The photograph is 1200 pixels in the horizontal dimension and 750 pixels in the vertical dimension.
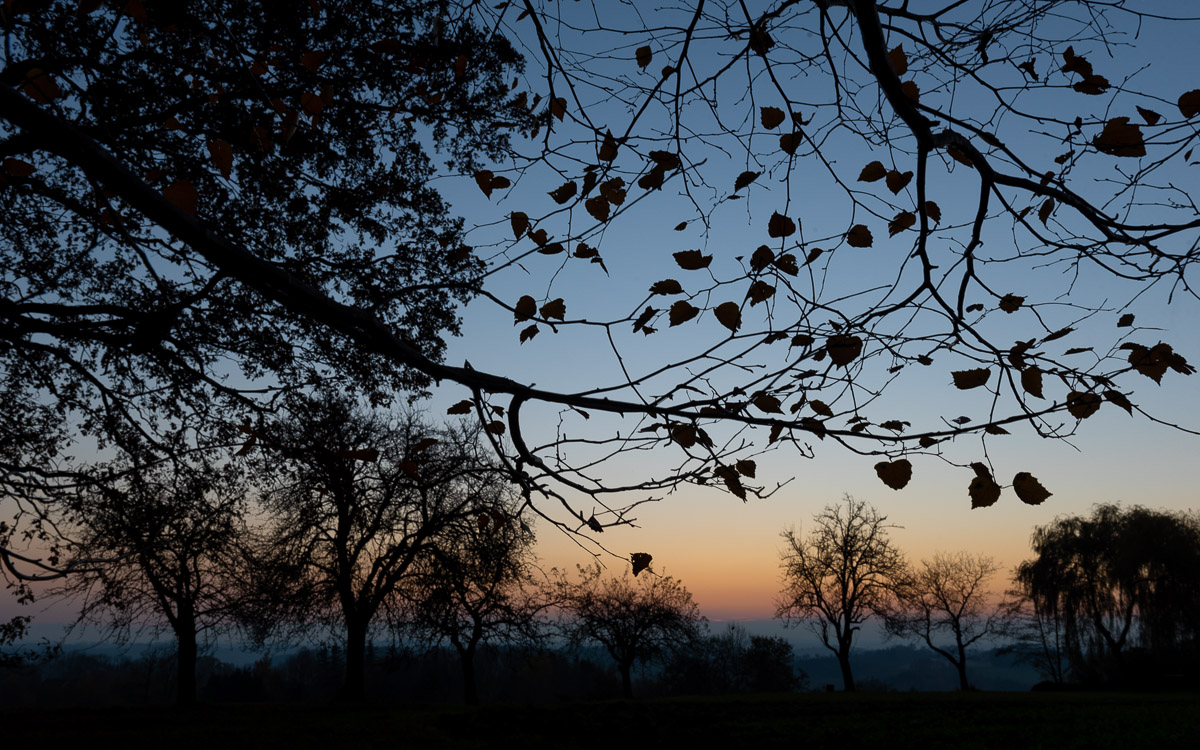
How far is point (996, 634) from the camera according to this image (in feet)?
139

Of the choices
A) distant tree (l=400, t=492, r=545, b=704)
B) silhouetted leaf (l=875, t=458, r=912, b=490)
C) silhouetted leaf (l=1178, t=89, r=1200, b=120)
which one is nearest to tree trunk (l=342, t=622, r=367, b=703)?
distant tree (l=400, t=492, r=545, b=704)

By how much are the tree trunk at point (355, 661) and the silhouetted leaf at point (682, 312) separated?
22.1 metres

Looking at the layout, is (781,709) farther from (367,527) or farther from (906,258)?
(906,258)

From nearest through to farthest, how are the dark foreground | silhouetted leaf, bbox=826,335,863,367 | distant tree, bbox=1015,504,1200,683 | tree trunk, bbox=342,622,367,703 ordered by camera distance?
silhouetted leaf, bbox=826,335,863,367 < the dark foreground < tree trunk, bbox=342,622,367,703 < distant tree, bbox=1015,504,1200,683

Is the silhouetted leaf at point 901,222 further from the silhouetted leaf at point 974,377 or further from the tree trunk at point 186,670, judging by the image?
the tree trunk at point 186,670

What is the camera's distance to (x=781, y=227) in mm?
2848

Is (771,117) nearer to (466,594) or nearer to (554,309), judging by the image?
(554,309)

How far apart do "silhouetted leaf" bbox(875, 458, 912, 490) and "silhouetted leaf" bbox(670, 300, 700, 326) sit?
33.8 inches

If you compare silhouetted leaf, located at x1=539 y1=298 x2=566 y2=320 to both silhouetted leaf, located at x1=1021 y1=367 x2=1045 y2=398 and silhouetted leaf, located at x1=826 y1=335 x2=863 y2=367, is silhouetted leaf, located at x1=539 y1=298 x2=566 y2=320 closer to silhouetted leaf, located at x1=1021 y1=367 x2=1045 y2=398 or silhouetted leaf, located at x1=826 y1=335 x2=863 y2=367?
silhouetted leaf, located at x1=826 y1=335 x2=863 y2=367

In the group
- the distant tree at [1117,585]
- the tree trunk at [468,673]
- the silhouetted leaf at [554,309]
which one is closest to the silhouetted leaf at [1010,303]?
the silhouetted leaf at [554,309]

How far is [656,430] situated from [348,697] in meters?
23.0

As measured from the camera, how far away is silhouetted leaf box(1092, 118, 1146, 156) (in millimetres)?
2855

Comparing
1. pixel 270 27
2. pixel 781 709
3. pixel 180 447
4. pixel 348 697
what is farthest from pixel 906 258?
pixel 348 697

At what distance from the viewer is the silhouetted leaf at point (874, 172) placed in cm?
337
